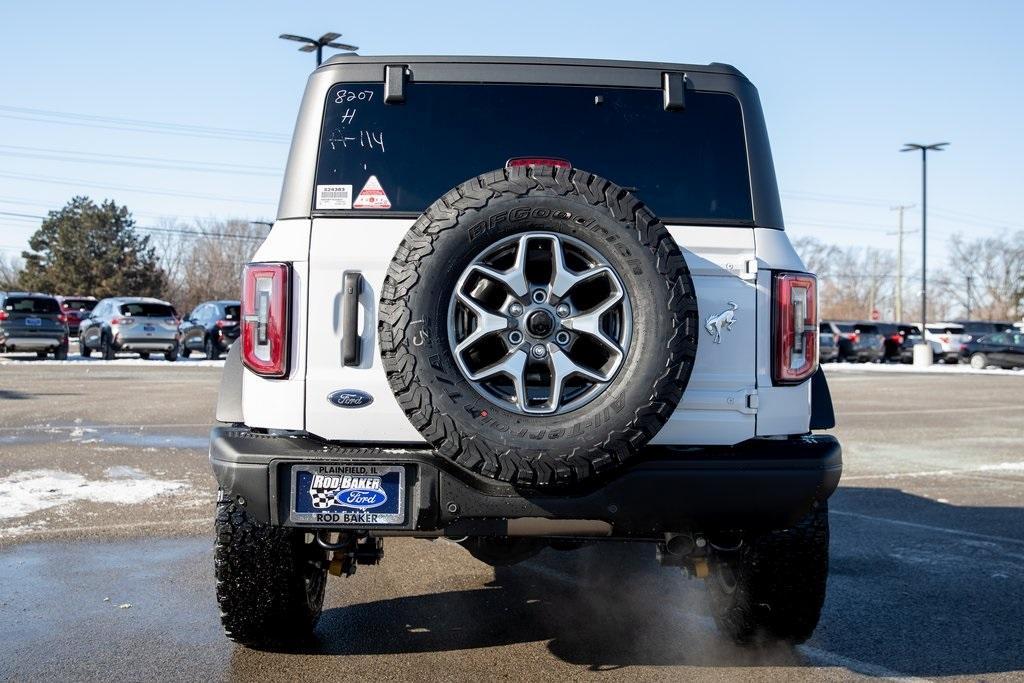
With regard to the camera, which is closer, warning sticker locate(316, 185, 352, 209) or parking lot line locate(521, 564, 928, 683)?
warning sticker locate(316, 185, 352, 209)

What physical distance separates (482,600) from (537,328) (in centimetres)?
208

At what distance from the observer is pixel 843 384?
81.0 feet

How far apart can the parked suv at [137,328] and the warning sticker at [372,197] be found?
25.3 meters

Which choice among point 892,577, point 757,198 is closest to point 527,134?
point 757,198

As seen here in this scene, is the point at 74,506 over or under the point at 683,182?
under

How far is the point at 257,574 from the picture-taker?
12.8 ft

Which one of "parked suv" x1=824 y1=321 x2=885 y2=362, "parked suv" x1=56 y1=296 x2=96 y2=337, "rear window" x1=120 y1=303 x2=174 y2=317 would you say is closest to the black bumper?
"rear window" x1=120 y1=303 x2=174 y2=317

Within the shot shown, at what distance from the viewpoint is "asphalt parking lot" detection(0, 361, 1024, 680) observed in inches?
158

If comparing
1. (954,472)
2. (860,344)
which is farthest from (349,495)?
(860,344)

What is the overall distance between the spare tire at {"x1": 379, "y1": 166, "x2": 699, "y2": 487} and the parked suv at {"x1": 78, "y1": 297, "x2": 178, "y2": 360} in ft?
84.7

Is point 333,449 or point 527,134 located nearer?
point 333,449

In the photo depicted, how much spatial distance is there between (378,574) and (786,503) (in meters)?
2.61

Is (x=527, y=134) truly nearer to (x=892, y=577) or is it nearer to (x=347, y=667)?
(x=347, y=667)

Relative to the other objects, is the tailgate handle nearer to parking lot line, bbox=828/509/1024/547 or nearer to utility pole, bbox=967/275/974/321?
parking lot line, bbox=828/509/1024/547
